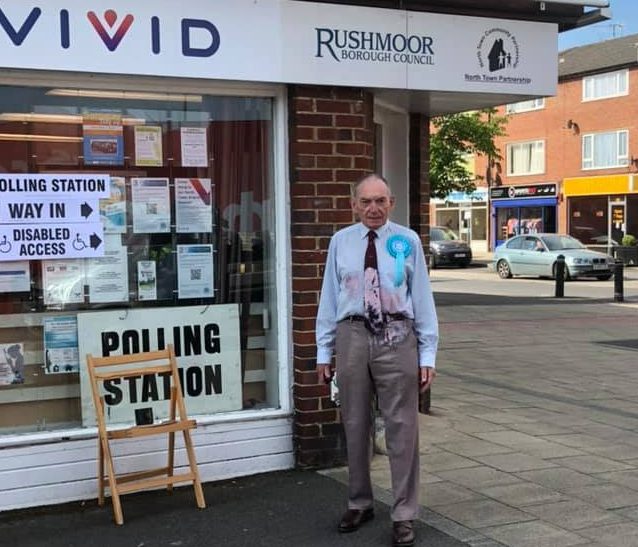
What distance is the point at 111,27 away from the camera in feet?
14.5

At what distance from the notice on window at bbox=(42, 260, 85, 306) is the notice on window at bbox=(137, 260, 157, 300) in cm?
35

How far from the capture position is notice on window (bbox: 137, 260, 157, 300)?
4.97 m

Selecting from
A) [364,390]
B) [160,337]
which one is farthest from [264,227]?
[364,390]

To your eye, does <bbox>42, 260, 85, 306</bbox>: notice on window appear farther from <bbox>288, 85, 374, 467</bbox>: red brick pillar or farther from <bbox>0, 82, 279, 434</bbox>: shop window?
<bbox>288, 85, 374, 467</bbox>: red brick pillar

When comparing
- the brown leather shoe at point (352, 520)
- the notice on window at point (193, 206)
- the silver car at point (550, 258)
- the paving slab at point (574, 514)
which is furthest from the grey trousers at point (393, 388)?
the silver car at point (550, 258)

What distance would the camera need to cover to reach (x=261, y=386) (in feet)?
17.4

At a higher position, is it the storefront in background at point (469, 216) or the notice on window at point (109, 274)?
the storefront in background at point (469, 216)

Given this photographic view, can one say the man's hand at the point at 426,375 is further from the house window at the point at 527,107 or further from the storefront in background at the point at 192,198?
the house window at the point at 527,107

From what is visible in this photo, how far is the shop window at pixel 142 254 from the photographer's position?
186 inches

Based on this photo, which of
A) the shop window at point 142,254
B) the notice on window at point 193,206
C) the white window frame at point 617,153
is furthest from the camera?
the white window frame at point 617,153

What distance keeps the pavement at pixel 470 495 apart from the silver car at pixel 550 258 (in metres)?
15.7

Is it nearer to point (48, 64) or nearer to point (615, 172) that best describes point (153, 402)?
point (48, 64)

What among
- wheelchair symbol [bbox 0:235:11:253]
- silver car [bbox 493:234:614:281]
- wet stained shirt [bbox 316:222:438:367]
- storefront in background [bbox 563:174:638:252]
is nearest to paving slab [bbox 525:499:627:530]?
wet stained shirt [bbox 316:222:438:367]

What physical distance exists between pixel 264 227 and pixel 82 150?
4.13ft
